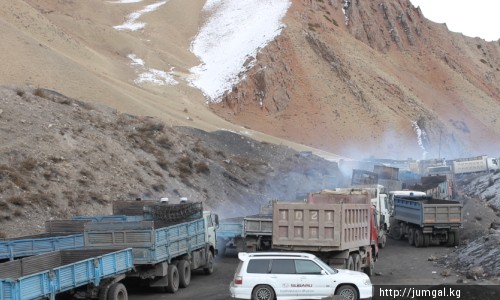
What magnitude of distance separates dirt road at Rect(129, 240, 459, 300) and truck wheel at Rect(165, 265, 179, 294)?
22 cm

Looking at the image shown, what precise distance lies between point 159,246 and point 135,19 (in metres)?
103

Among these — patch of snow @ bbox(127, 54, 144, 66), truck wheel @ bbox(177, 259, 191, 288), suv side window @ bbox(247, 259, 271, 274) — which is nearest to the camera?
suv side window @ bbox(247, 259, 271, 274)

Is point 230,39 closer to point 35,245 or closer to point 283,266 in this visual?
point 35,245

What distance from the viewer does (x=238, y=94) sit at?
91.8 metres

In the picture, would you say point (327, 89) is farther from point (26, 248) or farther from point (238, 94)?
point (26, 248)

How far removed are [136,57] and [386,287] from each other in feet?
266

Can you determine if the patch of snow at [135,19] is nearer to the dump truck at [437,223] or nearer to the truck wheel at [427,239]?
the dump truck at [437,223]

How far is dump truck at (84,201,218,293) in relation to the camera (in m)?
18.8

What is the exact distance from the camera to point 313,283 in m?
16.4

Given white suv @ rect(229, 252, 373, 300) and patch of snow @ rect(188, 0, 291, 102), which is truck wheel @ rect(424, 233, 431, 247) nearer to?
white suv @ rect(229, 252, 373, 300)

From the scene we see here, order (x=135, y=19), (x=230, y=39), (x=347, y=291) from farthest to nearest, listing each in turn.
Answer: (x=135, y=19) → (x=230, y=39) → (x=347, y=291)

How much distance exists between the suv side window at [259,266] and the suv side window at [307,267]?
696 mm

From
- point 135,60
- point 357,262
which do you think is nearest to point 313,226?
point 357,262

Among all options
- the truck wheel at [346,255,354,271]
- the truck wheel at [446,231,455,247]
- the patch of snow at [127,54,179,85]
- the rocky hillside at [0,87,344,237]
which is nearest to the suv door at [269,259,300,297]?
the truck wheel at [346,255,354,271]
